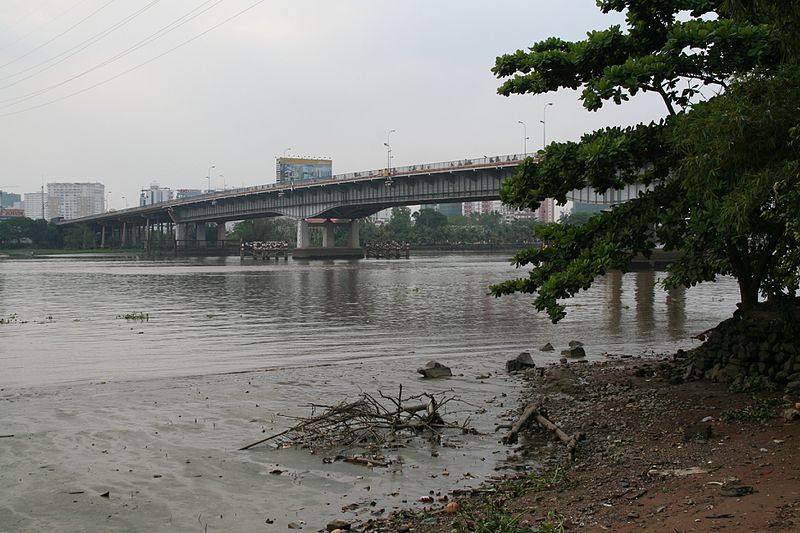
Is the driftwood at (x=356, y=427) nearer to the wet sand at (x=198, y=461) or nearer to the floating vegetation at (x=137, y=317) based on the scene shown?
the wet sand at (x=198, y=461)

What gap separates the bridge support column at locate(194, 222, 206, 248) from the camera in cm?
15888

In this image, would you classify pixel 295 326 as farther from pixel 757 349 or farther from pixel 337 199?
pixel 337 199

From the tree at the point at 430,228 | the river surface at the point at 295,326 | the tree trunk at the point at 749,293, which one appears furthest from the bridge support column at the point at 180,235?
the tree trunk at the point at 749,293

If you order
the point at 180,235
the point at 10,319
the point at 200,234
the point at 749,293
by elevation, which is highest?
the point at 200,234

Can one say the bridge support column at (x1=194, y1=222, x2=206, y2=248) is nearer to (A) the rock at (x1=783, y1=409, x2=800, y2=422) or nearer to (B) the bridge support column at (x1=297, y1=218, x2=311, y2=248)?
(B) the bridge support column at (x1=297, y1=218, x2=311, y2=248)

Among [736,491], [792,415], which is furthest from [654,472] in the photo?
[792,415]

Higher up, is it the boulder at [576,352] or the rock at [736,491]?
the rock at [736,491]

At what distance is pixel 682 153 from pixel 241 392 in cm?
960

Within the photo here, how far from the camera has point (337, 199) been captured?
109 metres

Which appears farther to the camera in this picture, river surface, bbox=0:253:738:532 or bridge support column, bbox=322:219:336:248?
bridge support column, bbox=322:219:336:248

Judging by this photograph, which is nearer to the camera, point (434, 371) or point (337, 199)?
point (434, 371)

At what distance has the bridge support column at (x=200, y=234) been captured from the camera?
158875 millimetres

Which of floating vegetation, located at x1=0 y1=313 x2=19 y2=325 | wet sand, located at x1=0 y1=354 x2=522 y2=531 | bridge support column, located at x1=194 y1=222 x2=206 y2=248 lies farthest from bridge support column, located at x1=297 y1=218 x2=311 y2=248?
wet sand, located at x1=0 y1=354 x2=522 y2=531

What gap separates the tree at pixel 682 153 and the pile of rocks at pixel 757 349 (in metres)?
0.57
